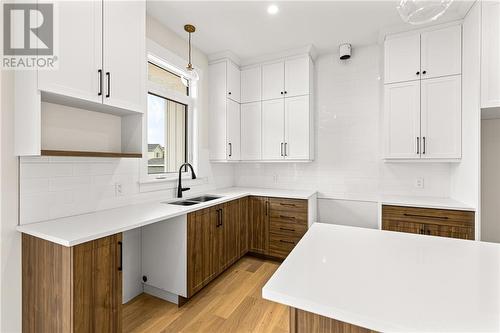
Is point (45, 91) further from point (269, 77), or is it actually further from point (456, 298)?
point (269, 77)

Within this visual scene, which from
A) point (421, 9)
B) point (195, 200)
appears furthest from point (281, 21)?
point (195, 200)

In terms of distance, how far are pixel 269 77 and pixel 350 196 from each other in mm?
2026

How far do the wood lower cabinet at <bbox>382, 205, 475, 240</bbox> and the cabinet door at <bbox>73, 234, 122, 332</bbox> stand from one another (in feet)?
8.32

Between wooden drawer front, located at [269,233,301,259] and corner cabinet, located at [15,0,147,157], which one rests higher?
corner cabinet, located at [15,0,147,157]

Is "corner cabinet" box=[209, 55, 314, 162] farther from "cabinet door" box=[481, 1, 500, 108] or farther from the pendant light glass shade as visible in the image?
the pendant light glass shade

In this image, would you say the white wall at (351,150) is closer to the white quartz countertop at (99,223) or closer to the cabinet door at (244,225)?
the cabinet door at (244,225)

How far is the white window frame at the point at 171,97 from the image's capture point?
2.50m

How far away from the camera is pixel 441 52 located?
8.46 ft

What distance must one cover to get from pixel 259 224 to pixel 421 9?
265cm

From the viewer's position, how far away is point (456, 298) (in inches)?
28.7

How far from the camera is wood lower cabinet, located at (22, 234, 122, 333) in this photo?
53.9 inches

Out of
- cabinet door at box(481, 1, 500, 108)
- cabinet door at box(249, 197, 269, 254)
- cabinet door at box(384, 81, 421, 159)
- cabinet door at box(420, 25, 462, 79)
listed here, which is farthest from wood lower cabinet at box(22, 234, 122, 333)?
cabinet door at box(420, 25, 462, 79)

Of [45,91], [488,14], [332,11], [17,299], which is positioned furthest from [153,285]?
[488,14]

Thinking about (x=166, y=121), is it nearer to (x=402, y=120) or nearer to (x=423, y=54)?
(x=402, y=120)
